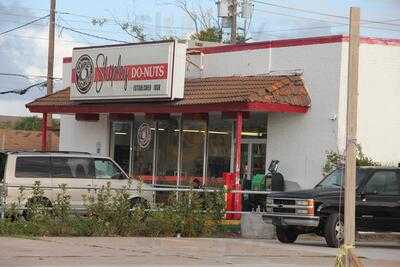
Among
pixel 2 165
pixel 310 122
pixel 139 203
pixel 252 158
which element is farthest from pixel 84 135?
pixel 139 203

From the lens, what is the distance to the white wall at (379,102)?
2477cm

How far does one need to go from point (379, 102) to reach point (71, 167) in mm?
8892

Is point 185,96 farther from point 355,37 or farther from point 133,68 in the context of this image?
point 355,37

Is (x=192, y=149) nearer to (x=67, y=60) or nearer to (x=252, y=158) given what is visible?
(x=252, y=158)

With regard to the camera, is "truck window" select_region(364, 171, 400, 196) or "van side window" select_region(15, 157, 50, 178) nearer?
"truck window" select_region(364, 171, 400, 196)

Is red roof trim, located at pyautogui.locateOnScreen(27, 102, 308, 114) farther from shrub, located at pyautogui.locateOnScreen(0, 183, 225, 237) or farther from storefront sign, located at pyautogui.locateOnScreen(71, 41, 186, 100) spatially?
shrub, located at pyautogui.locateOnScreen(0, 183, 225, 237)

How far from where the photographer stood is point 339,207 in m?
18.4

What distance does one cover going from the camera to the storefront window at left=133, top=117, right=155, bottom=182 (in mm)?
29781

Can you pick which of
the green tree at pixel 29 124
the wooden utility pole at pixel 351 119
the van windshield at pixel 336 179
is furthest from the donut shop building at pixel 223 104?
the green tree at pixel 29 124

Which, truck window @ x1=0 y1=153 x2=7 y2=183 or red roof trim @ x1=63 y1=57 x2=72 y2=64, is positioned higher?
red roof trim @ x1=63 y1=57 x2=72 y2=64

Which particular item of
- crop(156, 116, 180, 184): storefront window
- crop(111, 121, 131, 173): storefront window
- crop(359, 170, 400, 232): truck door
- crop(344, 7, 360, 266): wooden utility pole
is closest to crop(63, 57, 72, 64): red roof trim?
crop(111, 121, 131, 173): storefront window

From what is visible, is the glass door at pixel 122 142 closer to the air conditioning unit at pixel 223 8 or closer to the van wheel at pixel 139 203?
the van wheel at pixel 139 203

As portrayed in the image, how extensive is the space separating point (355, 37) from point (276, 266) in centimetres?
547

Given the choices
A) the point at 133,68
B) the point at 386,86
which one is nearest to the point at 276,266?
the point at 386,86
